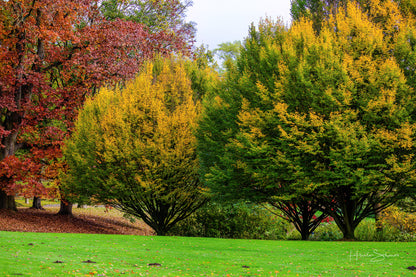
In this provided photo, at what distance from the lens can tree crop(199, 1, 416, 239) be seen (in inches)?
651

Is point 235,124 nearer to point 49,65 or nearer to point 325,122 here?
point 325,122

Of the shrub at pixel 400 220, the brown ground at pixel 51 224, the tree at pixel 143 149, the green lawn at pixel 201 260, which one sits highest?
the tree at pixel 143 149

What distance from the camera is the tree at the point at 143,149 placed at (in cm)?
2098

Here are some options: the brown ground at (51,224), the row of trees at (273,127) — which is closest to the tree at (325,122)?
the row of trees at (273,127)

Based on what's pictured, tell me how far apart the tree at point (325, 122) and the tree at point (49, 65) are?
992 cm

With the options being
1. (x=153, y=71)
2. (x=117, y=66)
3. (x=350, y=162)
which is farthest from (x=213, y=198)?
(x=117, y=66)

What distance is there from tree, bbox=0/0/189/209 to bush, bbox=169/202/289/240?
10.1 m

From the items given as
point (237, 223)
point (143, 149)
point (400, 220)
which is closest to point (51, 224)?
point (143, 149)

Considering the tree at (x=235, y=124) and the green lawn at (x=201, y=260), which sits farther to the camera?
the tree at (x=235, y=124)

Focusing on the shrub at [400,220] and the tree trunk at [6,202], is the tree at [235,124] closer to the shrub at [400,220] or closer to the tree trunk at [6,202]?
the shrub at [400,220]

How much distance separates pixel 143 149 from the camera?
20.9 m

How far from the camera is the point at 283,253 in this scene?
13.0m

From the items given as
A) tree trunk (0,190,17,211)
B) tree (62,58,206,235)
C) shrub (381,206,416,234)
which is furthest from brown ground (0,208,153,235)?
shrub (381,206,416,234)

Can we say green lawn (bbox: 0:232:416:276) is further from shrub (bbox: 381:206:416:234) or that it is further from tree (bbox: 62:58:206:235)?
shrub (bbox: 381:206:416:234)
